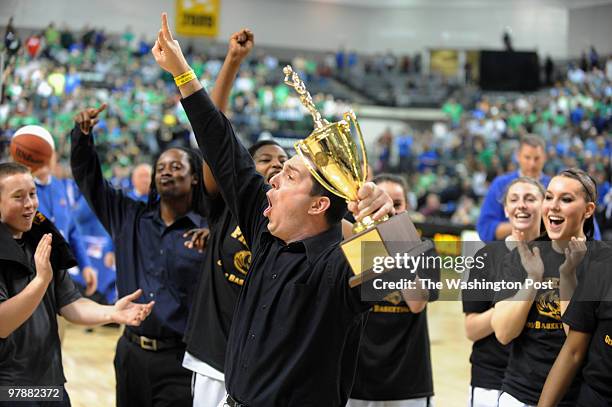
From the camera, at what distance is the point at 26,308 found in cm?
327

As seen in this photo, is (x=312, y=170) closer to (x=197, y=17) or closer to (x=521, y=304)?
(x=521, y=304)

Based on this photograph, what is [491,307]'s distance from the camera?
156 inches

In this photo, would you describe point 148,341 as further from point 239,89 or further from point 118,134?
point 239,89

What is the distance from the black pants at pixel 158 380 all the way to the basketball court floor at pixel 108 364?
244 centimetres

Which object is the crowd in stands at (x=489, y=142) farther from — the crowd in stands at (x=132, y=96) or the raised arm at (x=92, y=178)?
the raised arm at (x=92, y=178)

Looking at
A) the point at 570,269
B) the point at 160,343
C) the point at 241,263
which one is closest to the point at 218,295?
the point at 241,263

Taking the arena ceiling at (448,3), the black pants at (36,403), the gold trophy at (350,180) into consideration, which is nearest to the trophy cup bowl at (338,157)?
the gold trophy at (350,180)

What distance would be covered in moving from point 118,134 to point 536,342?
17.6 m

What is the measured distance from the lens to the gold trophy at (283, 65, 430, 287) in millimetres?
2316

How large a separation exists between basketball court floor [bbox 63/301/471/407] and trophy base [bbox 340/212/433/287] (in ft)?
15.2

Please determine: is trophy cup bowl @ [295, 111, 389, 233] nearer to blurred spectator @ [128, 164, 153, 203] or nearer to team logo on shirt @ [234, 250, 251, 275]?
team logo on shirt @ [234, 250, 251, 275]

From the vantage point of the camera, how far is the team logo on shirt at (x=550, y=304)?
11.4 feet

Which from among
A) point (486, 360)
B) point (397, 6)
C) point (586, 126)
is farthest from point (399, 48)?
point (486, 360)

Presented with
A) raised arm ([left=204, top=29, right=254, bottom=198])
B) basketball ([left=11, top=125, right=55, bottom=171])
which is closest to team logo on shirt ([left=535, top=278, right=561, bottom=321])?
raised arm ([left=204, top=29, right=254, bottom=198])
